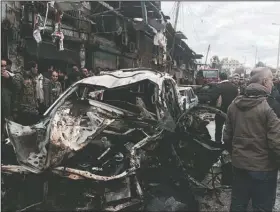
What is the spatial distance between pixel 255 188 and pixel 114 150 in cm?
186

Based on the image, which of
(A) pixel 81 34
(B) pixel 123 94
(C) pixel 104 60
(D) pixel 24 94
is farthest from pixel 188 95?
(C) pixel 104 60

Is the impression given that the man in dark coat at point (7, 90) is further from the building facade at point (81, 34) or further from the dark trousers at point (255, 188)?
the dark trousers at point (255, 188)

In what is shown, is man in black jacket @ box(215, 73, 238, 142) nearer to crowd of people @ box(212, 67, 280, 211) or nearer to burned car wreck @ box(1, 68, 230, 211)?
burned car wreck @ box(1, 68, 230, 211)

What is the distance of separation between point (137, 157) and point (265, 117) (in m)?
1.62

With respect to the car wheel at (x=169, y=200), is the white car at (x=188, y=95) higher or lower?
higher

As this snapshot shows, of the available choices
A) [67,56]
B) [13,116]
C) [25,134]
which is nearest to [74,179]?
[25,134]

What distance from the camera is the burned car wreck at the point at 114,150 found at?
3.77 m

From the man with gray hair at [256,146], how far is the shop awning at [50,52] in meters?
8.72

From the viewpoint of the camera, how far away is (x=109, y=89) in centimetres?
534

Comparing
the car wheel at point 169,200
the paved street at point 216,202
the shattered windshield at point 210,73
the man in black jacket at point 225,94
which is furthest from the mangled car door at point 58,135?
the shattered windshield at point 210,73

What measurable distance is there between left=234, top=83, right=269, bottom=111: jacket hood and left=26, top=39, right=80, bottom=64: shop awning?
28.6 ft

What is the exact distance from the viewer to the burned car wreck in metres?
3.77

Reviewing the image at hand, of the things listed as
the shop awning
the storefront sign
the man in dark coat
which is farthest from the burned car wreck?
the storefront sign

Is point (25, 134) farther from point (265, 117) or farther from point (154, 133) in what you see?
point (265, 117)
